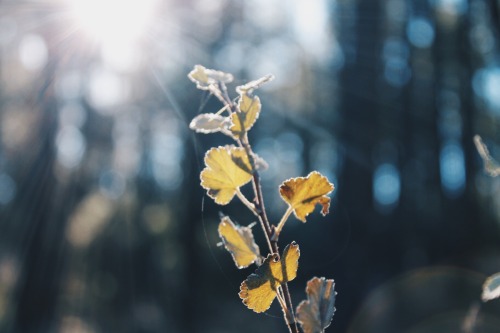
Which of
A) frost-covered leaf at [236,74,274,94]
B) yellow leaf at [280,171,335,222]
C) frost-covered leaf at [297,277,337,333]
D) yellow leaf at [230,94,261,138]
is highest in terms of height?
frost-covered leaf at [236,74,274,94]

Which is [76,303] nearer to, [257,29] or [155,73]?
[155,73]

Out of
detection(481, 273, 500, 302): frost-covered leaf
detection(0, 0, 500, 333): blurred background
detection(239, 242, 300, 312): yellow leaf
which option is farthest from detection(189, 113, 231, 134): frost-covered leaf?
detection(0, 0, 500, 333): blurred background

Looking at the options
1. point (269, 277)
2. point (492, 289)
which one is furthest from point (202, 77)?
point (492, 289)

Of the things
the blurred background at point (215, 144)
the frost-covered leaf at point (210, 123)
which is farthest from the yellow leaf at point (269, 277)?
the blurred background at point (215, 144)

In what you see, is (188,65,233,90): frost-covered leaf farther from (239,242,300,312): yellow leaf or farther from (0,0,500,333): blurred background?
(0,0,500,333): blurred background

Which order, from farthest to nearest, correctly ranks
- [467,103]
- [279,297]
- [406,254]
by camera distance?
[467,103]
[406,254]
[279,297]

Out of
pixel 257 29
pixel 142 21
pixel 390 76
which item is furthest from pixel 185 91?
pixel 390 76
